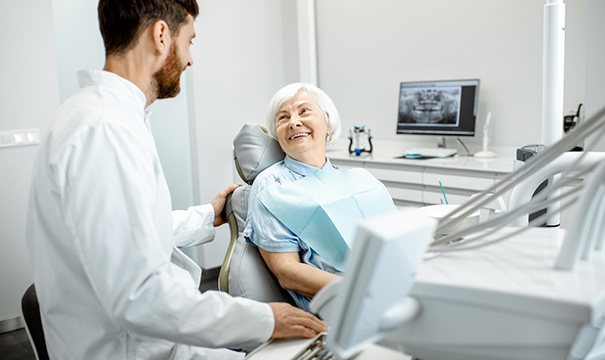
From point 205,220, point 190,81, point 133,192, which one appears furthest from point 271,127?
point 190,81

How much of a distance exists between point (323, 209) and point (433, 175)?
1.98 metres

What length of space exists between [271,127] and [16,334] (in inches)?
87.6

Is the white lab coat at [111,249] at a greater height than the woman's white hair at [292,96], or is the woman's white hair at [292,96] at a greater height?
the woman's white hair at [292,96]

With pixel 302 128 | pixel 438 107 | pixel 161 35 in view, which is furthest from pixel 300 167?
pixel 438 107

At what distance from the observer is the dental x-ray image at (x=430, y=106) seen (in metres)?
3.94

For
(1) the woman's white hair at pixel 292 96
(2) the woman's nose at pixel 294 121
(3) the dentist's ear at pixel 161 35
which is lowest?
(2) the woman's nose at pixel 294 121

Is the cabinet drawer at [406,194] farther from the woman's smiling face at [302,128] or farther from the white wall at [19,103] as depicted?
the white wall at [19,103]

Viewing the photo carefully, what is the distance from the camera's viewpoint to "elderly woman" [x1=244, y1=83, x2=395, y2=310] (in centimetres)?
174

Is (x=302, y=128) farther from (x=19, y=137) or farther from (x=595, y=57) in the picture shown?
(x=19, y=137)

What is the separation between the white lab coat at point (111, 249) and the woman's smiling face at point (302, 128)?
0.73 m

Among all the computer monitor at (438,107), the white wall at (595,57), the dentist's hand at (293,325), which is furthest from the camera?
the computer monitor at (438,107)

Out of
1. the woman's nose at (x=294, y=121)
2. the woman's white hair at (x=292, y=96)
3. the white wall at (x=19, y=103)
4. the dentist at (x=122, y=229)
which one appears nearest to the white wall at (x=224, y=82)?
the white wall at (x=19, y=103)

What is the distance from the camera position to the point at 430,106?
406cm

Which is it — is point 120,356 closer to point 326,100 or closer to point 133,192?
point 133,192
